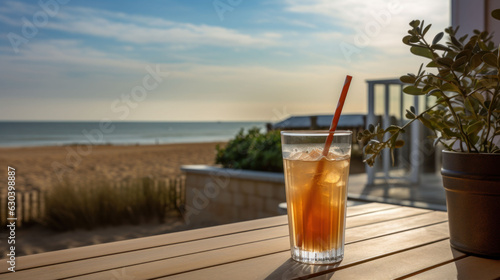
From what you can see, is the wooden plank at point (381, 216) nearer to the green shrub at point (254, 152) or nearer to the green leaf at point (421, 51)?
the green leaf at point (421, 51)

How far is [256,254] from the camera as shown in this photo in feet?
3.21

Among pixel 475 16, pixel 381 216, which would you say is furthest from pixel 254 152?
pixel 381 216

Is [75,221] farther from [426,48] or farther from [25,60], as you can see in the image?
[25,60]

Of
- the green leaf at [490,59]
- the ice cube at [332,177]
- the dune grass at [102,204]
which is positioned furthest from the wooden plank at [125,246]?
the dune grass at [102,204]

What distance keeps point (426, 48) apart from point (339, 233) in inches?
20.0

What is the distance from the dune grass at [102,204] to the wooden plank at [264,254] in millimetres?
4781

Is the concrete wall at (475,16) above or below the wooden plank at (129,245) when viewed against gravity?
above

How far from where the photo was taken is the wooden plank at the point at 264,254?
847mm

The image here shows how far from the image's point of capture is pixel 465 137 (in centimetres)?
104

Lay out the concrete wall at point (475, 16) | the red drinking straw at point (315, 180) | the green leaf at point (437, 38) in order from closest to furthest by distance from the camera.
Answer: the red drinking straw at point (315, 180)
the green leaf at point (437, 38)
the concrete wall at point (475, 16)

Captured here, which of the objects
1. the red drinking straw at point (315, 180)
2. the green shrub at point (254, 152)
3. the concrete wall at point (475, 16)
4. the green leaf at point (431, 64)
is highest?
the concrete wall at point (475, 16)

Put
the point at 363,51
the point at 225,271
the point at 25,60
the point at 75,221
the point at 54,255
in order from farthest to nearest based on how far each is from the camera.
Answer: the point at 25,60, the point at 75,221, the point at 363,51, the point at 54,255, the point at 225,271

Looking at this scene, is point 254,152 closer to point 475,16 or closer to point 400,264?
point 475,16

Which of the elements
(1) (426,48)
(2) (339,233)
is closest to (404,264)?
(2) (339,233)
